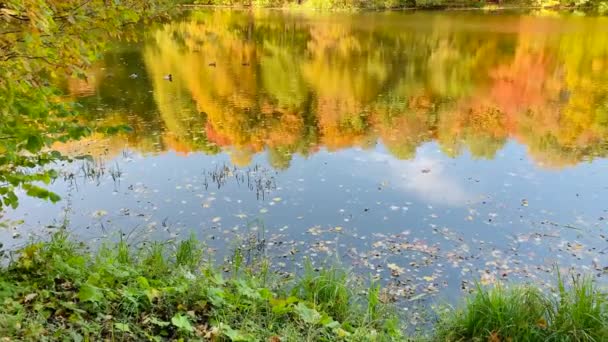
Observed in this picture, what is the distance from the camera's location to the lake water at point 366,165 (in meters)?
7.02

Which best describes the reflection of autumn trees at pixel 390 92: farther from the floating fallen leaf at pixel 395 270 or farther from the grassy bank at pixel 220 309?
the grassy bank at pixel 220 309

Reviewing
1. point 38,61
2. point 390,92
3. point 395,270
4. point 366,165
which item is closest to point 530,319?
point 395,270

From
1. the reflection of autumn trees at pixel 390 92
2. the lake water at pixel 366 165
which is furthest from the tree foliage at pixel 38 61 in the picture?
the reflection of autumn trees at pixel 390 92

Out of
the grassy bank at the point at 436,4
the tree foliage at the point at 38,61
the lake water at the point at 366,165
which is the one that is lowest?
the lake water at the point at 366,165

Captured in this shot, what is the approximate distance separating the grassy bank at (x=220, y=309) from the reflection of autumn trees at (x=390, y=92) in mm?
5765

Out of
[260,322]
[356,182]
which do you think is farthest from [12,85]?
[356,182]

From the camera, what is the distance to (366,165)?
10.6 meters

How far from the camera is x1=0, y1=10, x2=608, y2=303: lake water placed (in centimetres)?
702

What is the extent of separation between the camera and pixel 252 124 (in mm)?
13656

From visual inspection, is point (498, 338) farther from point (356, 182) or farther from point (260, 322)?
point (356, 182)

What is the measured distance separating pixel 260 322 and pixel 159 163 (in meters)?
7.27

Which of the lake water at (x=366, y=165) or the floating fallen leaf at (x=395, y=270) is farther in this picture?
the lake water at (x=366, y=165)

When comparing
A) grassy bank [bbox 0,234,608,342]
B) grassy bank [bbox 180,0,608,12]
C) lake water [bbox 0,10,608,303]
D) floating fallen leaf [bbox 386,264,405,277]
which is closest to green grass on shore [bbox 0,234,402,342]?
grassy bank [bbox 0,234,608,342]

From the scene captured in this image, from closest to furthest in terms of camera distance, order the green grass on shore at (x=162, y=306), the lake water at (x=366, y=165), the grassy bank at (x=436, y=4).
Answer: the green grass on shore at (x=162, y=306), the lake water at (x=366, y=165), the grassy bank at (x=436, y=4)
